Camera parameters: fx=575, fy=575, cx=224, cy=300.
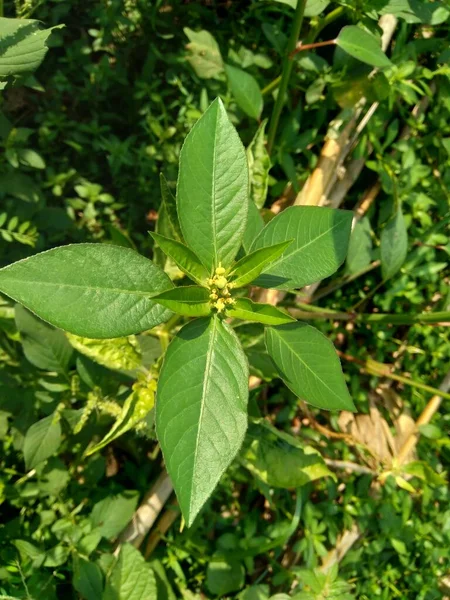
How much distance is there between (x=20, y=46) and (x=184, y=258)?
0.81m

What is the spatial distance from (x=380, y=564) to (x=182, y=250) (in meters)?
1.94

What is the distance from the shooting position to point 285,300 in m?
2.21

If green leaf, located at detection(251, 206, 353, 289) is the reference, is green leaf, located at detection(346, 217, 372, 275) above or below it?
below

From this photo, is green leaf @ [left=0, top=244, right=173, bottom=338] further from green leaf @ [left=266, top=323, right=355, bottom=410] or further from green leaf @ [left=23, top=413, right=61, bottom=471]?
green leaf @ [left=23, top=413, right=61, bottom=471]

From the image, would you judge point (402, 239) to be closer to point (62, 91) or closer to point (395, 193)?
point (395, 193)

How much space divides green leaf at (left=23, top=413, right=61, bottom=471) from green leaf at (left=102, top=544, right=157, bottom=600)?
41cm

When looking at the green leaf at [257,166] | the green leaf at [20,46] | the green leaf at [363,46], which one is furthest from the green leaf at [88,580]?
the green leaf at [363,46]

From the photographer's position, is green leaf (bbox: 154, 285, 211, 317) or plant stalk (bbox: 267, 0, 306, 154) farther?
plant stalk (bbox: 267, 0, 306, 154)

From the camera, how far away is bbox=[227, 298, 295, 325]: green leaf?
3.86 ft

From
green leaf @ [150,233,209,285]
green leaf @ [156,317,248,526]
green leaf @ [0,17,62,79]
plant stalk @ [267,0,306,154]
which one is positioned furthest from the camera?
plant stalk @ [267,0,306,154]

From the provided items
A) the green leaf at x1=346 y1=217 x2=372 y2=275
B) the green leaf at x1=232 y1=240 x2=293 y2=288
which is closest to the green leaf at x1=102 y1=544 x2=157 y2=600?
the green leaf at x1=232 y1=240 x2=293 y2=288

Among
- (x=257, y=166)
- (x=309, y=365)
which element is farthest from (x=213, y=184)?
(x=257, y=166)

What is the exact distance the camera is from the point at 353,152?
92.7 inches

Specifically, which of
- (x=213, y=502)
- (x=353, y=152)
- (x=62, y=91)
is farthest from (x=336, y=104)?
(x=213, y=502)
